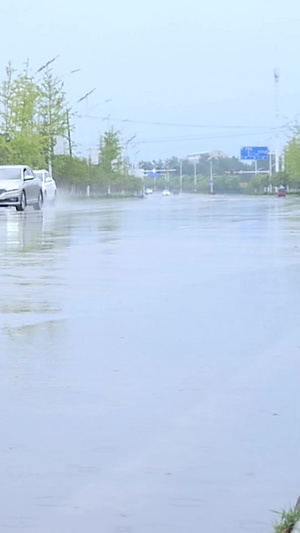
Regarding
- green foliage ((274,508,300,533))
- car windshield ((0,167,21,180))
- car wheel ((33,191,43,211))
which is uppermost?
car windshield ((0,167,21,180))

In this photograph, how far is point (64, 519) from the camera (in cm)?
425

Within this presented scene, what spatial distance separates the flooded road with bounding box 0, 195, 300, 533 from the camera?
14.5 feet

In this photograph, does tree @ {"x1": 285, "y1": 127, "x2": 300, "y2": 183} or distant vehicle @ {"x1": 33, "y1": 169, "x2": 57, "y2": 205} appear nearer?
distant vehicle @ {"x1": 33, "y1": 169, "x2": 57, "y2": 205}

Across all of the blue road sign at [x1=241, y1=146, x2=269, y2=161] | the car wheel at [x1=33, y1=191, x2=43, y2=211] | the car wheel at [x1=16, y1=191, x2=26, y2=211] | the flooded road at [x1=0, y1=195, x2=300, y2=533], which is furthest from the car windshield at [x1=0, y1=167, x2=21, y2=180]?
the blue road sign at [x1=241, y1=146, x2=269, y2=161]

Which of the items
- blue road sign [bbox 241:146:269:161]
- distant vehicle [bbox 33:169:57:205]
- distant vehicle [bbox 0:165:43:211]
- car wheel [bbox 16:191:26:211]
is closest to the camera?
distant vehicle [bbox 0:165:43:211]

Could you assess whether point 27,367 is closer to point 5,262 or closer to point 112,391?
point 112,391

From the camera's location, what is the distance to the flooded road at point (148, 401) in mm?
4430

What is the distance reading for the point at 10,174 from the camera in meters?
38.8

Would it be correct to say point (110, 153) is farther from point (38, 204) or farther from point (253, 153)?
point (38, 204)

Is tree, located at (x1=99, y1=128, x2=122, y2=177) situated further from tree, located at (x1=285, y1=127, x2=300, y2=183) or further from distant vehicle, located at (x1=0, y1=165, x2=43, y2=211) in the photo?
distant vehicle, located at (x1=0, y1=165, x2=43, y2=211)

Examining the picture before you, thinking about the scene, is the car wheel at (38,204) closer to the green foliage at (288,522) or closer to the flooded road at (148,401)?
the flooded road at (148,401)

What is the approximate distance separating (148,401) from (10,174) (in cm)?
3304

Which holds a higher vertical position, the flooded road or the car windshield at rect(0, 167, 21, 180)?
the car windshield at rect(0, 167, 21, 180)

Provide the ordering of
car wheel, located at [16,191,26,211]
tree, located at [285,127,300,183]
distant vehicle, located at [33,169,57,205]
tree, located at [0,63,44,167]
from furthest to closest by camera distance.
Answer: tree, located at [285,127,300,183]
tree, located at [0,63,44,167]
distant vehicle, located at [33,169,57,205]
car wheel, located at [16,191,26,211]
